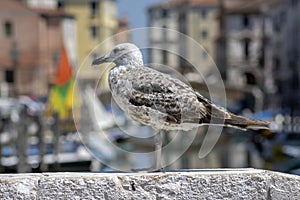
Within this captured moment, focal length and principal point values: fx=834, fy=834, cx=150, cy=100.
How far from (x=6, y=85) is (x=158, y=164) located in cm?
7354

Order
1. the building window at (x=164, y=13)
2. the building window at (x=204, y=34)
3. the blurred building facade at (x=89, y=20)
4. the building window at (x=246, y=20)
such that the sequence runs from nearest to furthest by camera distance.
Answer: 1. the blurred building facade at (x=89, y=20)
2. the building window at (x=246, y=20)
3. the building window at (x=204, y=34)
4. the building window at (x=164, y=13)

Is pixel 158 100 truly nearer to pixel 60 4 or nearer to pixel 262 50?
pixel 262 50

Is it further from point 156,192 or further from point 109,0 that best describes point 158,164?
point 109,0

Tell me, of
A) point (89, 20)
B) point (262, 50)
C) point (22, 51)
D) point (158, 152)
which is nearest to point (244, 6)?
point (262, 50)

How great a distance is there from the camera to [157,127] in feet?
19.4

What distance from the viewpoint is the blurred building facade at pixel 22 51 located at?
258 ft

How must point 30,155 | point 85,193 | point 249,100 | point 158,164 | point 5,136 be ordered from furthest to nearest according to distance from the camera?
point 249,100 → point 5,136 → point 30,155 → point 158,164 → point 85,193

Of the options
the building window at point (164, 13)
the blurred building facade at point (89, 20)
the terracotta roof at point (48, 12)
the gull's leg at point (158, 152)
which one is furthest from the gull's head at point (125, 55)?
the building window at point (164, 13)

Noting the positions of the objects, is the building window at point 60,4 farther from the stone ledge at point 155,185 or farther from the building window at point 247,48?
the stone ledge at point 155,185

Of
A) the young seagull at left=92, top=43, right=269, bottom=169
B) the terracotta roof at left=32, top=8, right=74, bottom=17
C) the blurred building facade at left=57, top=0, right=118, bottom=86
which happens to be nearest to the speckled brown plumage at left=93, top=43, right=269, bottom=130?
the young seagull at left=92, top=43, right=269, bottom=169

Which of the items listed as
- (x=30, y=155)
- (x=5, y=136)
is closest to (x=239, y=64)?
(x=5, y=136)

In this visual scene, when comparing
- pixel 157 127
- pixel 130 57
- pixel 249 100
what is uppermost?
pixel 130 57

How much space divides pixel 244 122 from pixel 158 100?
0.67 metres

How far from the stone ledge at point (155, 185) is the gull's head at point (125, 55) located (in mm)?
885
